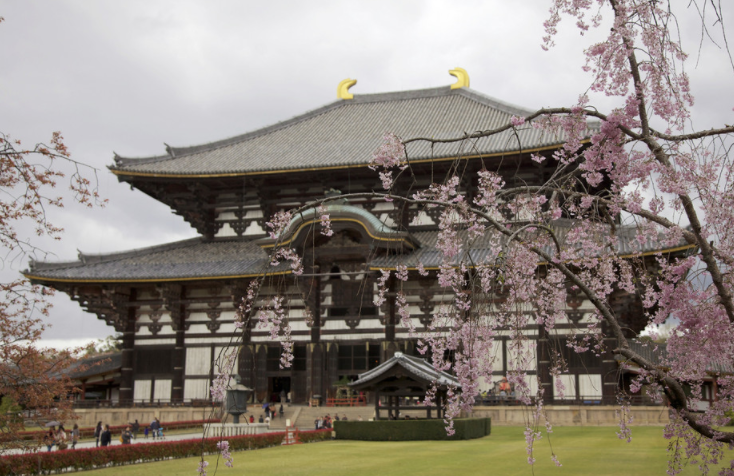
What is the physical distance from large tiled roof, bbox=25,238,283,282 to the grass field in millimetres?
10331

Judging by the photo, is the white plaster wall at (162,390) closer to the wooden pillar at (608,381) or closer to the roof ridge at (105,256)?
the roof ridge at (105,256)

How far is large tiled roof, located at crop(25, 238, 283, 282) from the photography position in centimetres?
2833

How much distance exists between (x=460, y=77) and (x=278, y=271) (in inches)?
708

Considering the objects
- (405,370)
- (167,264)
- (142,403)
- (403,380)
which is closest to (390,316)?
(403,380)

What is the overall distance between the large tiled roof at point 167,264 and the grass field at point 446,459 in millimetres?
10331

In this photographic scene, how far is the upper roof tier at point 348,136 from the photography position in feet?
98.2

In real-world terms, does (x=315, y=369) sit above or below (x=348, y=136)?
below

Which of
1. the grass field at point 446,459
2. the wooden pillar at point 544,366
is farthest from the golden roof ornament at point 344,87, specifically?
the grass field at point 446,459

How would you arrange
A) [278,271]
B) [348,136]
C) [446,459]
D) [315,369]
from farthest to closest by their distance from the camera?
[348,136], [315,369], [278,271], [446,459]

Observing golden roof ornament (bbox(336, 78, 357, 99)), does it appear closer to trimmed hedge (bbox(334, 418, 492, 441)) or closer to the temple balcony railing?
the temple balcony railing

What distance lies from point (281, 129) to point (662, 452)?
90.0 feet

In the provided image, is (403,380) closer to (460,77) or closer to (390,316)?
(390,316)

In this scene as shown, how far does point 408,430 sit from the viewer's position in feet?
69.6

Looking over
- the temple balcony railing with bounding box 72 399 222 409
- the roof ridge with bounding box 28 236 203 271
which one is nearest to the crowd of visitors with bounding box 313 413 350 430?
the temple balcony railing with bounding box 72 399 222 409
